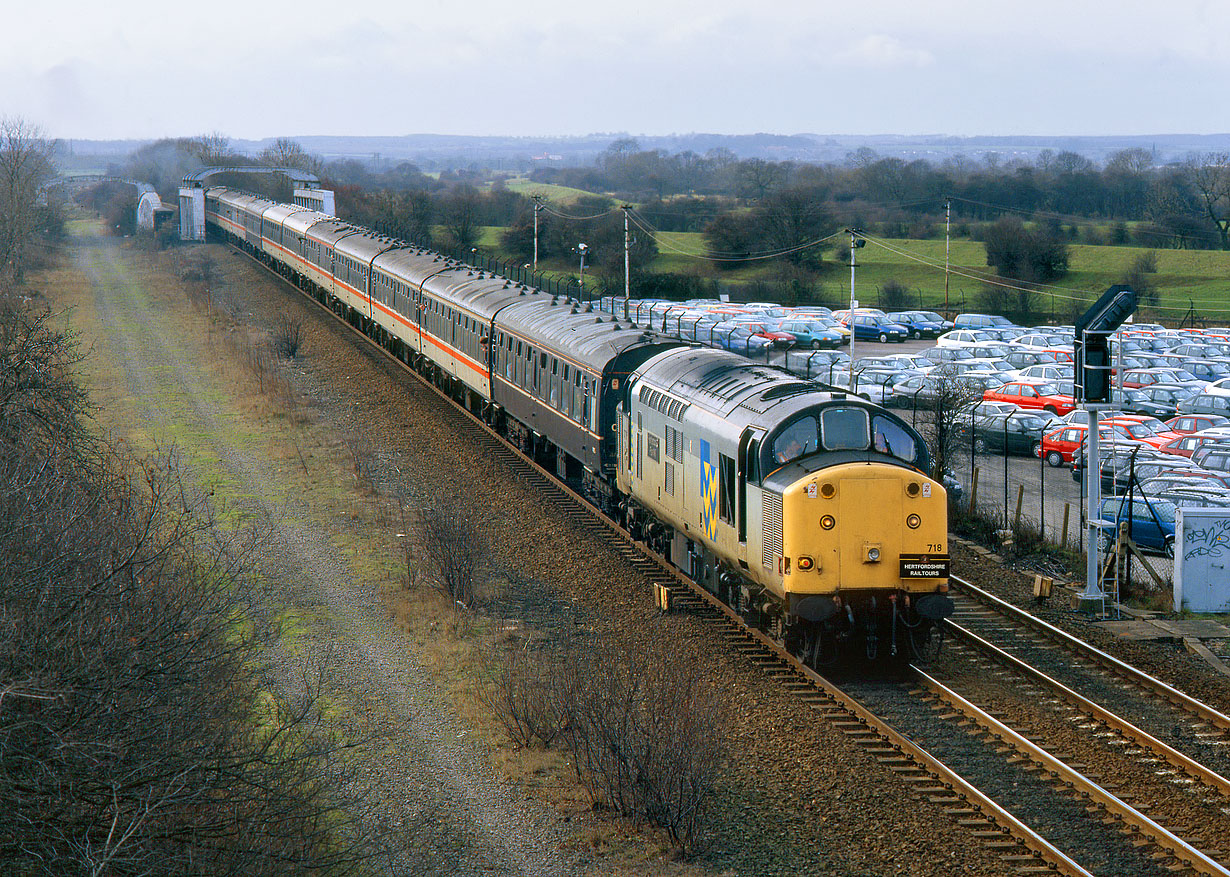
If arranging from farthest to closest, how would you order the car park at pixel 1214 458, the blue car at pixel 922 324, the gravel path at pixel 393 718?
the blue car at pixel 922 324
the car park at pixel 1214 458
the gravel path at pixel 393 718

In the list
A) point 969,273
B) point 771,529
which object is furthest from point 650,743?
point 969,273

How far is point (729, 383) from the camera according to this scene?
17.1m

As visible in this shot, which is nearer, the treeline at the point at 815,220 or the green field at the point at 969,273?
the green field at the point at 969,273

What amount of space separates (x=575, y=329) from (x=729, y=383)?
786cm

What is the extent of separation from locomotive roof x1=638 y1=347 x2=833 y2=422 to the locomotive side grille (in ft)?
3.42

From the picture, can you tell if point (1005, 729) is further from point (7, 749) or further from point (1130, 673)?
point (7, 749)

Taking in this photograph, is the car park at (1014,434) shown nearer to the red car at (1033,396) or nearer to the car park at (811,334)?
the red car at (1033,396)

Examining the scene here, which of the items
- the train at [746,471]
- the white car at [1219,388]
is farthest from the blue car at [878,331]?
the train at [746,471]

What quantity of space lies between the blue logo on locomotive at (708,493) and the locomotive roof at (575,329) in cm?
493

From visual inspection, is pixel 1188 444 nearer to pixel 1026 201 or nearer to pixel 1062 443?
pixel 1062 443

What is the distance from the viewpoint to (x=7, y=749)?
7414mm

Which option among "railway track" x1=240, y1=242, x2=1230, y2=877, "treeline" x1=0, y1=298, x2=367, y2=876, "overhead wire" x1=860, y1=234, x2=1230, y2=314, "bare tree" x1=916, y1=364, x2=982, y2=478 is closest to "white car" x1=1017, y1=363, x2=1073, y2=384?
"bare tree" x1=916, y1=364, x2=982, y2=478

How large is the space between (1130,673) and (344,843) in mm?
9884

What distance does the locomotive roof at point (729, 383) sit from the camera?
15.5 meters
